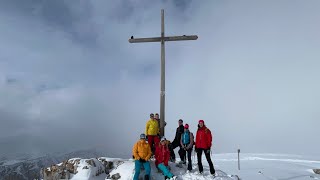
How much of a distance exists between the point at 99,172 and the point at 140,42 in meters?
8.46

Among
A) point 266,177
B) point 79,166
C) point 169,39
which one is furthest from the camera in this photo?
point 266,177

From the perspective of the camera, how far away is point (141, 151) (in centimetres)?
1462

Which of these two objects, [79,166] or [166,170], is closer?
[166,170]

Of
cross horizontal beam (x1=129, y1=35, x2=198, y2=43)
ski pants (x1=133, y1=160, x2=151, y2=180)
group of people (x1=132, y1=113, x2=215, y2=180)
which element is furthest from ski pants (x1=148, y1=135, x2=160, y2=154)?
cross horizontal beam (x1=129, y1=35, x2=198, y2=43)

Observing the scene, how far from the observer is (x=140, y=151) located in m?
14.6

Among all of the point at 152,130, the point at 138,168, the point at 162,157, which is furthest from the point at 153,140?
the point at 138,168

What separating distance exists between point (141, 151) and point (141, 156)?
0.24 metres

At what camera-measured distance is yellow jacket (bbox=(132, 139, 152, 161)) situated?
14602 mm

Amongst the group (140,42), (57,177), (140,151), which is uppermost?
(140,42)

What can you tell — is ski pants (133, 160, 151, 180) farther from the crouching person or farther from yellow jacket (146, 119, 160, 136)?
yellow jacket (146, 119, 160, 136)

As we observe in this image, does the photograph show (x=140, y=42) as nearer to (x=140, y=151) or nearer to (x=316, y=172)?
(x=140, y=151)

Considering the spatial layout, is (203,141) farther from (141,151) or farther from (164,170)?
(141,151)

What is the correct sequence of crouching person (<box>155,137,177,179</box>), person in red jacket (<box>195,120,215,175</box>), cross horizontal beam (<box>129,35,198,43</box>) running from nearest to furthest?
1. crouching person (<box>155,137,177,179</box>)
2. person in red jacket (<box>195,120,215,175</box>)
3. cross horizontal beam (<box>129,35,198,43</box>)

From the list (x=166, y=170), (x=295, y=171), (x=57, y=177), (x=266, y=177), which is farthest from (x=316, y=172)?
(x=57, y=177)
